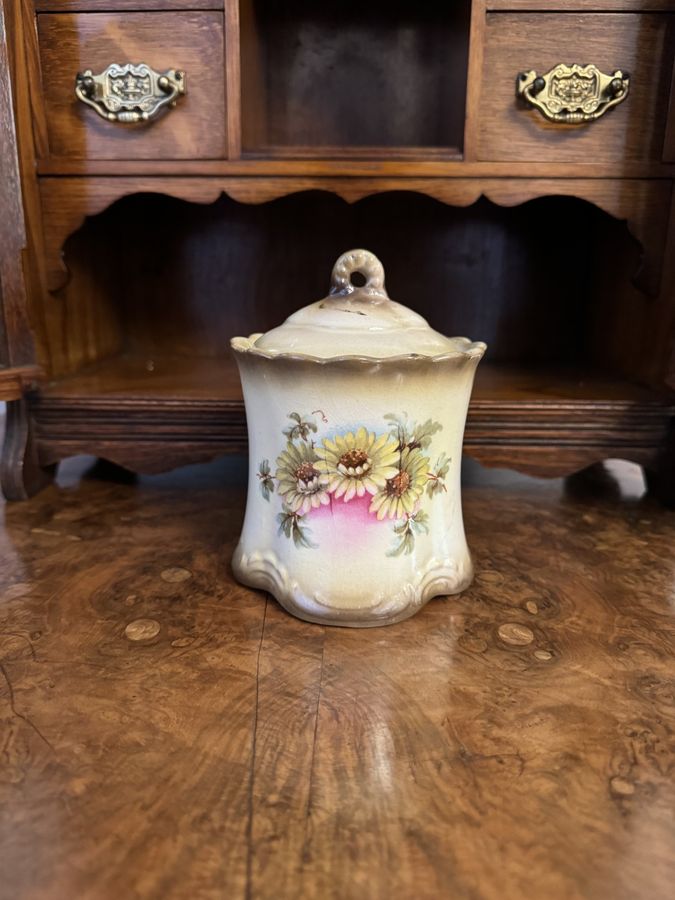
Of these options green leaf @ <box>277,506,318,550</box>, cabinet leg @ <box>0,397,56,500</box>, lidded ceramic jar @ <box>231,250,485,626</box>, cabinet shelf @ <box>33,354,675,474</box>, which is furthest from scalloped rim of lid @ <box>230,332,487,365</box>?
cabinet leg @ <box>0,397,56,500</box>

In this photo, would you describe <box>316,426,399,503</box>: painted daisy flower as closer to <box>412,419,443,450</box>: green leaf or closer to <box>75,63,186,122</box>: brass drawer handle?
<box>412,419,443,450</box>: green leaf

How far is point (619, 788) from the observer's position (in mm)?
370

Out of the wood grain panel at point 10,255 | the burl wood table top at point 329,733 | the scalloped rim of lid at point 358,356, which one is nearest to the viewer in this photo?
the burl wood table top at point 329,733

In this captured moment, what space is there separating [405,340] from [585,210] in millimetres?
673

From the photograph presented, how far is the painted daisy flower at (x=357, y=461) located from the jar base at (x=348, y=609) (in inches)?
3.5

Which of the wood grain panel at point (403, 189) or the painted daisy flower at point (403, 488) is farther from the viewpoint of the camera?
the wood grain panel at point (403, 189)

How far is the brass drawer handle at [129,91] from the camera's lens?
74 cm

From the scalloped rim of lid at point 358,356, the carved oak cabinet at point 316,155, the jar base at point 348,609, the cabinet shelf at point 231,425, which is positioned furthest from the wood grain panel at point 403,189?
the jar base at point 348,609

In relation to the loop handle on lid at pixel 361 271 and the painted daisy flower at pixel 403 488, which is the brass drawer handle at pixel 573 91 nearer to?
the loop handle on lid at pixel 361 271

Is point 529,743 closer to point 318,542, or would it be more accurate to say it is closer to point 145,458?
point 318,542

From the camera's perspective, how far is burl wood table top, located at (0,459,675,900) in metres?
0.32

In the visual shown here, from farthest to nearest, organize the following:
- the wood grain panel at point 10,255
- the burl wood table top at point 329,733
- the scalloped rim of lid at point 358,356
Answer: the wood grain panel at point 10,255
the scalloped rim of lid at point 358,356
the burl wood table top at point 329,733

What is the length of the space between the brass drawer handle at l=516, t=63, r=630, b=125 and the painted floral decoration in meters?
0.42

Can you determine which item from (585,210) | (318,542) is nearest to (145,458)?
(318,542)
